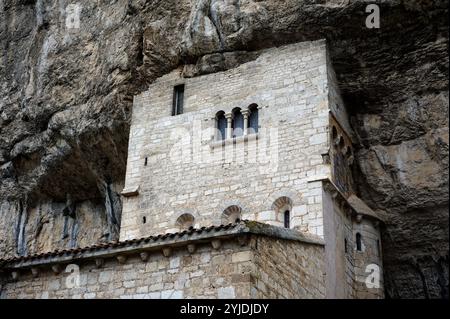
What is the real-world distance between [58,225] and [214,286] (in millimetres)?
11752

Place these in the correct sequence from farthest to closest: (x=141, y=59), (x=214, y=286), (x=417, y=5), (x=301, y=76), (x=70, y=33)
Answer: (x=70, y=33)
(x=141, y=59)
(x=301, y=76)
(x=417, y=5)
(x=214, y=286)

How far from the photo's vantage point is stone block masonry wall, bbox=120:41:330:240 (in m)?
18.8

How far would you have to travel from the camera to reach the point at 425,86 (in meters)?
19.6

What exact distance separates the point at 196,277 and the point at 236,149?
6.02 meters

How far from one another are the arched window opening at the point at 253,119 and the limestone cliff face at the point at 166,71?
55.4 inches

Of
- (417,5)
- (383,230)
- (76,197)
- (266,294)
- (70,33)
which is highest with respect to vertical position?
(70,33)

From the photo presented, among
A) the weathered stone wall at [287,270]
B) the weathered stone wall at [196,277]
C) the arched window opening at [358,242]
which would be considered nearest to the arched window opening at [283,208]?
the weathered stone wall at [287,270]

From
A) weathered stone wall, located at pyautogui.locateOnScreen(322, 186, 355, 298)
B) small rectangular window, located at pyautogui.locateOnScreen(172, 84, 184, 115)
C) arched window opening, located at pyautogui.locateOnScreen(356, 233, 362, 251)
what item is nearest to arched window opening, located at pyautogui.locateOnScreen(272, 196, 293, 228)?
weathered stone wall, located at pyautogui.locateOnScreen(322, 186, 355, 298)

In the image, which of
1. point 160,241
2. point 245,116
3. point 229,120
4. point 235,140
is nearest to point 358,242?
point 235,140

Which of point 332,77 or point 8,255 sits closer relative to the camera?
point 332,77

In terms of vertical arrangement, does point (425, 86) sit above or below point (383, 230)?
above

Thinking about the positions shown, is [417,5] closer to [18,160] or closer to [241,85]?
[241,85]

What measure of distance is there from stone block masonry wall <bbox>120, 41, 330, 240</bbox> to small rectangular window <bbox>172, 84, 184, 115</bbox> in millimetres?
148
